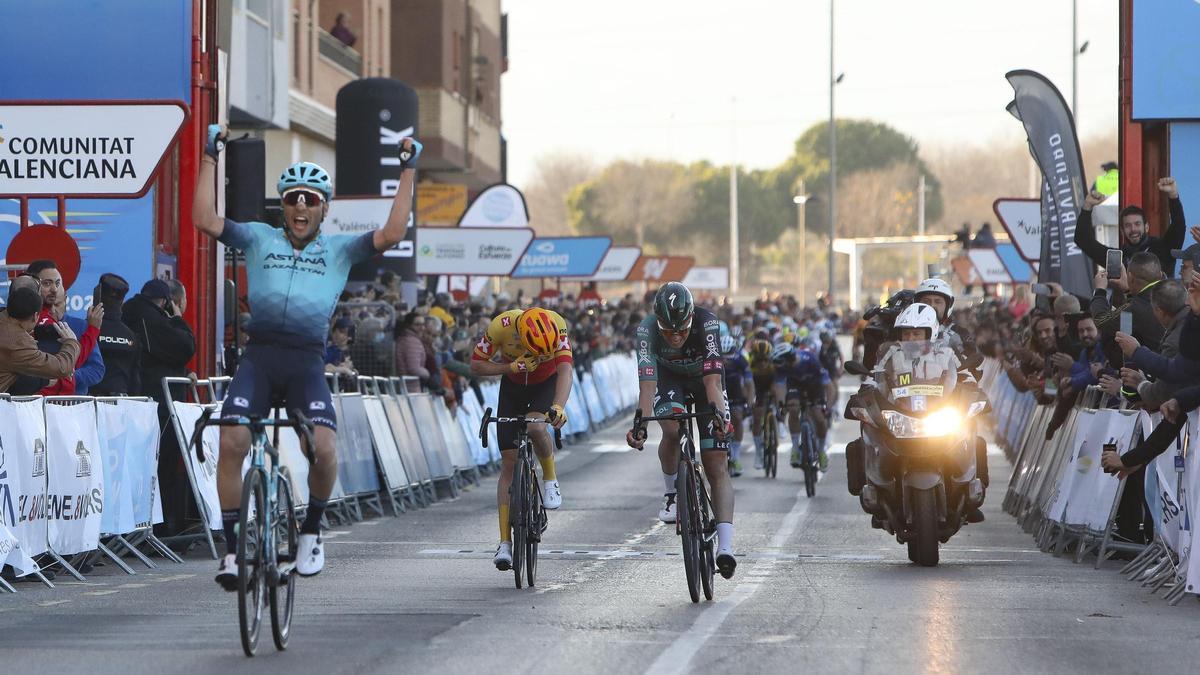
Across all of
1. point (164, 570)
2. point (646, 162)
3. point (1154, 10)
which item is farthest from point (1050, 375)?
point (646, 162)

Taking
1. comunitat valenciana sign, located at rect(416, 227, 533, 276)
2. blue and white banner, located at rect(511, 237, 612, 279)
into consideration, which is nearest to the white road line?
comunitat valenciana sign, located at rect(416, 227, 533, 276)

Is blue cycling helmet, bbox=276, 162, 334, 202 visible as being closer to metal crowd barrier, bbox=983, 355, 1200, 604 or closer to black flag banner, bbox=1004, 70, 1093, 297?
metal crowd barrier, bbox=983, 355, 1200, 604

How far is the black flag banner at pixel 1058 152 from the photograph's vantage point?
65.6 feet

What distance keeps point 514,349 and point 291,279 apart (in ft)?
11.3

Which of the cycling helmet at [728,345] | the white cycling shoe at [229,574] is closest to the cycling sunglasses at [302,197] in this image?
the white cycling shoe at [229,574]

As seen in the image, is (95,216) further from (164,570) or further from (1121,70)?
(1121,70)

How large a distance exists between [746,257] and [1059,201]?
12498 cm

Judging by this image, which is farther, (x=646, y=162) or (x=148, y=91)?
(x=646, y=162)

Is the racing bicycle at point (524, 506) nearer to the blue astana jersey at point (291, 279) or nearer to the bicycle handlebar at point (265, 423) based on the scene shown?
the blue astana jersey at point (291, 279)

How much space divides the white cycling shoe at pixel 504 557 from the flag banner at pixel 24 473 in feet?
9.23

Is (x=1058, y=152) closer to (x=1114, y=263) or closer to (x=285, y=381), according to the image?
(x=1114, y=263)

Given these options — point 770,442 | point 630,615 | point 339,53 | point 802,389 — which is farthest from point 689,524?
point 339,53

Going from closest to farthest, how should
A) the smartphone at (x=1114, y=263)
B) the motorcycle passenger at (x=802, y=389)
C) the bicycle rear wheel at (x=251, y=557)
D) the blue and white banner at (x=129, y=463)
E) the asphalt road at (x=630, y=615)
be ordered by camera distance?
1. the bicycle rear wheel at (x=251, y=557)
2. the asphalt road at (x=630, y=615)
3. the blue and white banner at (x=129, y=463)
4. the smartphone at (x=1114, y=263)
5. the motorcycle passenger at (x=802, y=389)

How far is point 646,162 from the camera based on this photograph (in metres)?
133
